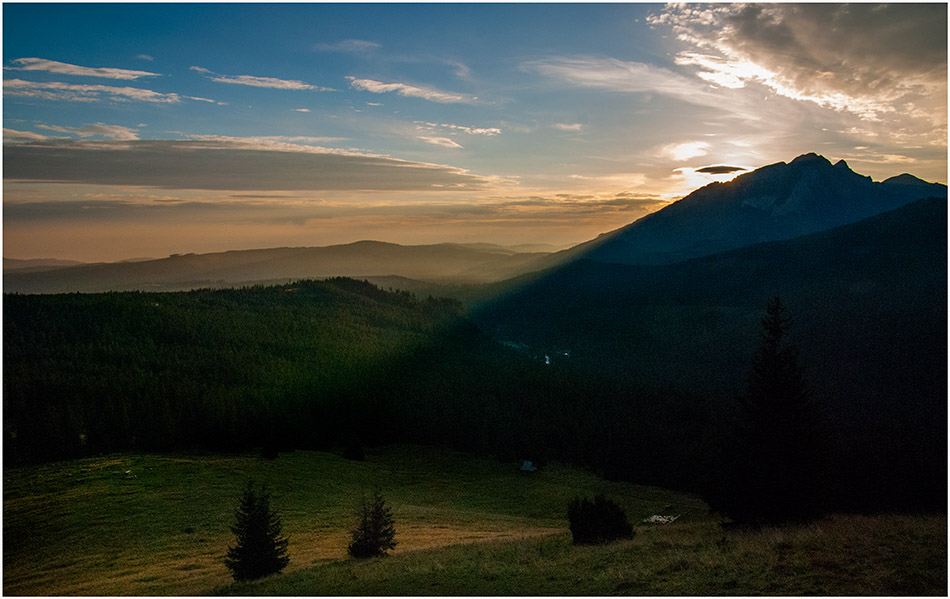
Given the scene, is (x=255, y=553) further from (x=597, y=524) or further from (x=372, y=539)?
(x=597, y=524)

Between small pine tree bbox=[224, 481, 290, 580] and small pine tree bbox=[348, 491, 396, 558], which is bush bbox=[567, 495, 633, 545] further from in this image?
small pine tree bbox=[224, 481, 290, 580]

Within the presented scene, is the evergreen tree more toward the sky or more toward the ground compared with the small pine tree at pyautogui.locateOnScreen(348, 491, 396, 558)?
more toward the sky

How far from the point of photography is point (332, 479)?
7044 cm

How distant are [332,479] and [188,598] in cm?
4519

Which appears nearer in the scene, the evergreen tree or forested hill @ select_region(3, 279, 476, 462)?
the evergreen tree

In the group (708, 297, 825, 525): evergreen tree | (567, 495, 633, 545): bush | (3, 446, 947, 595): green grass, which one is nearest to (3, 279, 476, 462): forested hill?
(3, 446, 947, 595): green grass

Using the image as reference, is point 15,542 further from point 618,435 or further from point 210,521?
point 618,435

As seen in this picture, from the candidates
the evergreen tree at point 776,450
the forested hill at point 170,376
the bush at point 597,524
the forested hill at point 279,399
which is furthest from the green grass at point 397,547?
the forested hill at point 279,399

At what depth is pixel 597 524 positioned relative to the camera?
3338 centimetres

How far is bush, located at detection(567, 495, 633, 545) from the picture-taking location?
32812 millimetres

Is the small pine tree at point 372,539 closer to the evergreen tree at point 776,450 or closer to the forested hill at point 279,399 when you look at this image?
the evergreen tree at point 776,450

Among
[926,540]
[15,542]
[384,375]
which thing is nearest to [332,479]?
[15,542]

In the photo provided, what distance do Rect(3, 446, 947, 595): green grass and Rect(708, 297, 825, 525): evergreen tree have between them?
1793mm

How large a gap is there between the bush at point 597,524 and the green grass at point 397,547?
136cm
